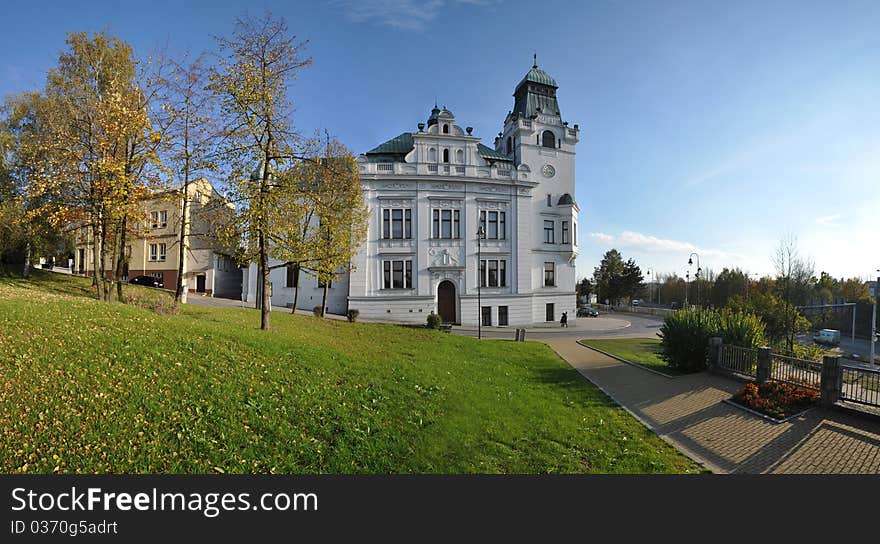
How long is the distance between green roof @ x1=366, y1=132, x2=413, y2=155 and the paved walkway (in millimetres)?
28138

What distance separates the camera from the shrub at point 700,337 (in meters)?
14.6

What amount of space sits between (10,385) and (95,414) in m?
1.74

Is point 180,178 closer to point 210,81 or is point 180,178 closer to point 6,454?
point 210,81

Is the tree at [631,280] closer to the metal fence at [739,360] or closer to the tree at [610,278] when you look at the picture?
the tree at [610,278]

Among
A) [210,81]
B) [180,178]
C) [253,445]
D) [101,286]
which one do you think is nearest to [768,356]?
[253,445]

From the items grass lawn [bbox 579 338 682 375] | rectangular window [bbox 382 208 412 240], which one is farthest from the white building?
grass lawn [bbox 579 338 682 375]

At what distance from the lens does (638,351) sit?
71.6 feet

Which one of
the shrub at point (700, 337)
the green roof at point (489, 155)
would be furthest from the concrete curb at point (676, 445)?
the green roof at point (489, 155)

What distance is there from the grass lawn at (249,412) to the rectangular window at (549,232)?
27.9 metres

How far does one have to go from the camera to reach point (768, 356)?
11.7 metres

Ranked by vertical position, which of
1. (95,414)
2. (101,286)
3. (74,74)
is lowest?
(95,414)

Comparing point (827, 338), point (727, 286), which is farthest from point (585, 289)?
point (827, 338)

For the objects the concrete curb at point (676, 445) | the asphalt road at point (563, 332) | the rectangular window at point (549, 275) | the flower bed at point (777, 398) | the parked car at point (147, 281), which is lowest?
the asphalt road at point (563, 332)

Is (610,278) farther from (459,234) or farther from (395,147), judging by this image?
(395,147)
